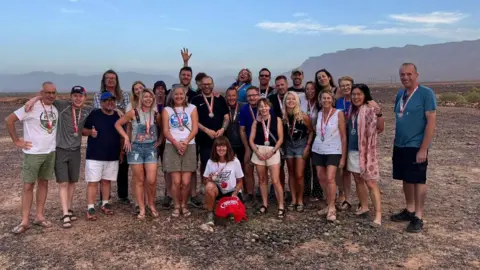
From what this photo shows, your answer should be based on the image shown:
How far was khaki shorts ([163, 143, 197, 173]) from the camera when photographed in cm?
587

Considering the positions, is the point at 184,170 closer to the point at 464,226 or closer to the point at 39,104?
the point at 39,104

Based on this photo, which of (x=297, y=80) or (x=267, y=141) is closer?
(x=267, y=141)

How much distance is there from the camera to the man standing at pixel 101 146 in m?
5.77

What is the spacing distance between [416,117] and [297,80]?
1.95 metres

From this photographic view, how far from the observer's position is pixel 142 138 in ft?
18.9

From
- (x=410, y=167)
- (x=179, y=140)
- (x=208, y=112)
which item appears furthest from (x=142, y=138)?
(x=410, y=167)

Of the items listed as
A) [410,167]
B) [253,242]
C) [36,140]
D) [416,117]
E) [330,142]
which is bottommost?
[253,242]

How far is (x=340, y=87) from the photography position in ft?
19.5

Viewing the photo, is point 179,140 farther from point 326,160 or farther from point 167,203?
point 326,160

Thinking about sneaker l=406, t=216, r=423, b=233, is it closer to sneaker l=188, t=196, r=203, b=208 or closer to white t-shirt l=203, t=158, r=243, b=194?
white t-shirt l=203, t=158, r=243, b=194

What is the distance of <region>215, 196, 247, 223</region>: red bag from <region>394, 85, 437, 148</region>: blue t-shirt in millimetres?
2459

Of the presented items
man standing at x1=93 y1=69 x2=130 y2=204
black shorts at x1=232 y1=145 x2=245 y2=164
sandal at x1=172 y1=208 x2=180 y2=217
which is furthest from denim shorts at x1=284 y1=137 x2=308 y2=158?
man standing at x1=93 y1=69 x2=130 y2=204

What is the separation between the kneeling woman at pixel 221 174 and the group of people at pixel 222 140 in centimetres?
2

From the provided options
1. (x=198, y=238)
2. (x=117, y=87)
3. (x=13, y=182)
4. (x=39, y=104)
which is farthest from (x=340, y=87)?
(x=13, y=182)
